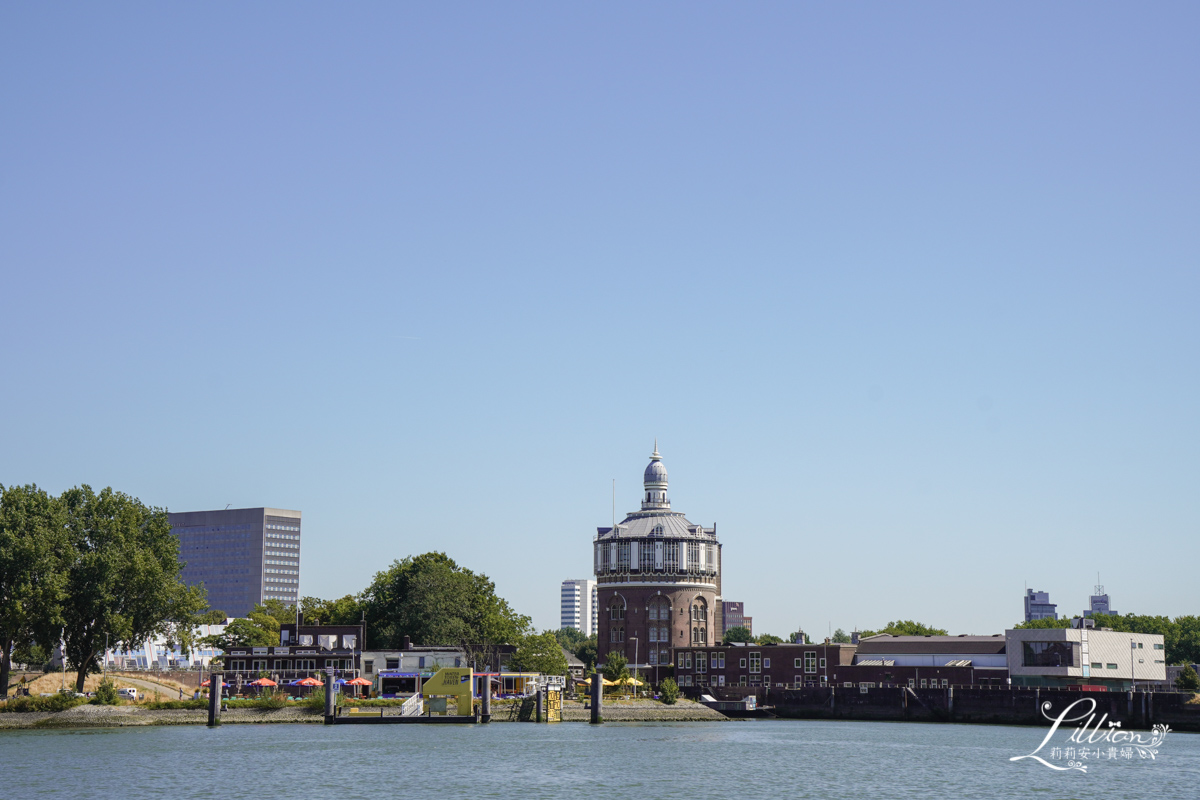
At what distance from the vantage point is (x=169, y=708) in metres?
96.8

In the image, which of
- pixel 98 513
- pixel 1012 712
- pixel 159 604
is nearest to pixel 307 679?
pixel 159 604

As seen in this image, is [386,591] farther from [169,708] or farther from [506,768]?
[506,768]

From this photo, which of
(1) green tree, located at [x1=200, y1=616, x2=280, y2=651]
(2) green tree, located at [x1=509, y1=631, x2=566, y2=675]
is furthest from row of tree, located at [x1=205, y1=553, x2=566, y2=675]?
(1) green tree, located at [x1=200, y1=616, x2=280, y2=651]

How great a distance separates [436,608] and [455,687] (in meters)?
31.4

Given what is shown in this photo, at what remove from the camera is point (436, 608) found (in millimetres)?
133625

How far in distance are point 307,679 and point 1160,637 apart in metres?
96.5

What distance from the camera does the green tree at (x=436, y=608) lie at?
437ft

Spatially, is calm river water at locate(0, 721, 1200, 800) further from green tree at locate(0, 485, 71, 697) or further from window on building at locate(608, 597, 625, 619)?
window on building at locate(608, 597, 625, 619)

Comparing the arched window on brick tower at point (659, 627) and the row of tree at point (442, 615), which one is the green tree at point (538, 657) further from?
the arched window on brick tower at point (659, 627)

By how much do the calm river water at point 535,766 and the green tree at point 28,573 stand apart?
1003 cm

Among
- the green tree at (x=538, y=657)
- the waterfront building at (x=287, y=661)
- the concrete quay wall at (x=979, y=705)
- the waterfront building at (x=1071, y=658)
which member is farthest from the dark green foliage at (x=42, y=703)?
the waterfront building at (x=1071, y=658)

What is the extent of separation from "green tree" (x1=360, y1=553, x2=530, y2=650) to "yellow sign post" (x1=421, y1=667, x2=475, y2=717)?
27742mm

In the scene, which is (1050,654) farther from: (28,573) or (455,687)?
(28,573)

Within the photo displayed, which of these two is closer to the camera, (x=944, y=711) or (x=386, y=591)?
(x=944, y=711)
